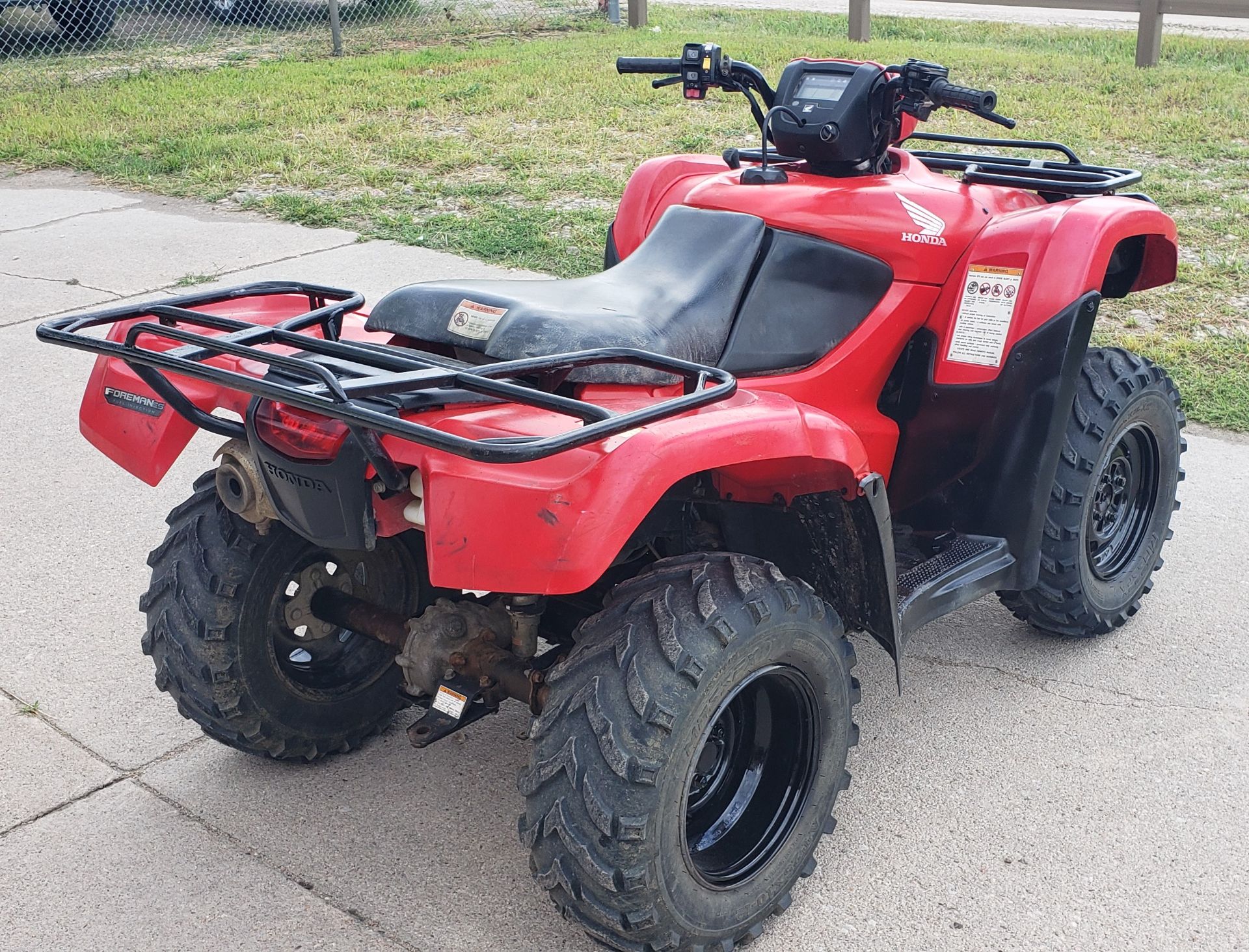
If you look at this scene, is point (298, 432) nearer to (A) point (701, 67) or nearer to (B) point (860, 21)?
(A) point (701, 67)

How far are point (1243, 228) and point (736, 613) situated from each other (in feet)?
19.3

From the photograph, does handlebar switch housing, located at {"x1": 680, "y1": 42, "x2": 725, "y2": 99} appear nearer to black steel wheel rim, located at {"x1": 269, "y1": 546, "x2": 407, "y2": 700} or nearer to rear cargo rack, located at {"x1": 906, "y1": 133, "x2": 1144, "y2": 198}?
rear cargo rack, located at {"x1": 906, "y1": 133, "x2": 1144, "y2": 198}

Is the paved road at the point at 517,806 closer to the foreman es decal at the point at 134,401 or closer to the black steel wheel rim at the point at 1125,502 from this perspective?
the black steel wheel rim at the point at 1125,502

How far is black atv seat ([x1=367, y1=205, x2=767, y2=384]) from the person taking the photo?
255cm

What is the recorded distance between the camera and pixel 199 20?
1384 cm

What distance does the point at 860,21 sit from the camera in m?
12.4

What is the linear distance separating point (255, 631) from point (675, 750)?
1144 mm

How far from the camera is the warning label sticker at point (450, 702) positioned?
2656 mm

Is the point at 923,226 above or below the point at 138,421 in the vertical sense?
above

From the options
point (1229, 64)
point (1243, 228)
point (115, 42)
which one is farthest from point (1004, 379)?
point (115, 42)

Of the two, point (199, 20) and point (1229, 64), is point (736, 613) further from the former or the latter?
point (199, 20)

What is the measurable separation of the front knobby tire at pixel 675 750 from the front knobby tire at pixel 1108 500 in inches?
41.8

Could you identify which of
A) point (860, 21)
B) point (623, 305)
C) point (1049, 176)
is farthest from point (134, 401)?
point (860, 21)

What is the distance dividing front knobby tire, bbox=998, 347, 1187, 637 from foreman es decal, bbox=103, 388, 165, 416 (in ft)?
7.26
